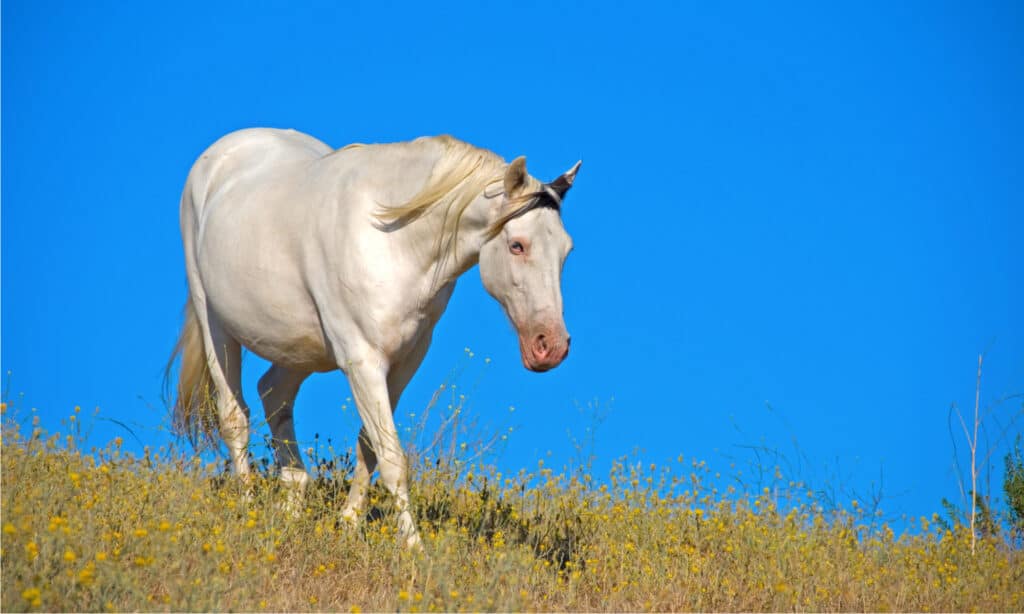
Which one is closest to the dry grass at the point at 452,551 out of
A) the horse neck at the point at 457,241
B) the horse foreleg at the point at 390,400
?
the horse foreleg at the point at 390,400

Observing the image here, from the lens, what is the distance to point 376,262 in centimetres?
600

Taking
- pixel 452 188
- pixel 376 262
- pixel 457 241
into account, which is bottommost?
pixel 376 262

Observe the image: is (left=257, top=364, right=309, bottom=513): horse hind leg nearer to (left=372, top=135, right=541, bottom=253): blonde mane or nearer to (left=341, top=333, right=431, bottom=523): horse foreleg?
(left=341, top=333, right=431, bottom=523): horse foreleg

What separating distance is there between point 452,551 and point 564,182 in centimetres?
209

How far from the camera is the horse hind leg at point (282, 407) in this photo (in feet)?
24.3

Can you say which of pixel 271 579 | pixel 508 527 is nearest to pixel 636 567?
pixel 508 527

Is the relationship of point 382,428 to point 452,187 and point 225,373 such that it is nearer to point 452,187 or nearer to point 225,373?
point 452,187

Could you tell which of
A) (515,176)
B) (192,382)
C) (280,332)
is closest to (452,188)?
(515,176)

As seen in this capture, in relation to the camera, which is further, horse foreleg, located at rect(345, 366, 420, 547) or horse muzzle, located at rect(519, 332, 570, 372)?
horse foreleg, located at rect(345, 366, 420, 547)

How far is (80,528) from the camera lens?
15.5ft

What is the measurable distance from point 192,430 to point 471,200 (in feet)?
11.8

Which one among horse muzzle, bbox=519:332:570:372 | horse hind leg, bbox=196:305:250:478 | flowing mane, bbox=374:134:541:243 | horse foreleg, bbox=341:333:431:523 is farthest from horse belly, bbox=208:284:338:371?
horse muzzle, bbox=519:332:570:372

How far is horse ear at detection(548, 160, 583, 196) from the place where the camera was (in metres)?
5.69

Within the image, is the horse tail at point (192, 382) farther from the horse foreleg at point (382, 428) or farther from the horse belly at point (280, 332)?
the horse foreleg at point (382, 428)
